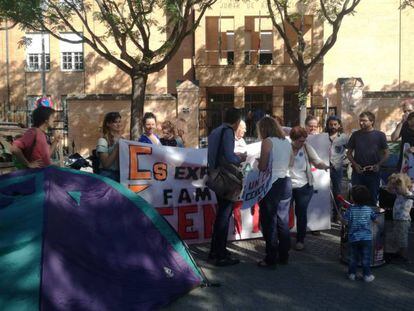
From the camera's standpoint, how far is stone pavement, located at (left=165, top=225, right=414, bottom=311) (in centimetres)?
459

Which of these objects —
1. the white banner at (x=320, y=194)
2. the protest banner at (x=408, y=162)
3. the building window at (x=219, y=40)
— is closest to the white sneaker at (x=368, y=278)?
the protest banner at (x=408, y=162)

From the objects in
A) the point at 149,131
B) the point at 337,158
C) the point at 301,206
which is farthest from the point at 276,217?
the point at 337,158

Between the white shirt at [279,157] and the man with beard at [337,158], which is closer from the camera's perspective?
the white shirt at [279,157]

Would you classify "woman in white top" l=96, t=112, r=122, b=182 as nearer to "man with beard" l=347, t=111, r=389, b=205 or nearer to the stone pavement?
the stone pavement

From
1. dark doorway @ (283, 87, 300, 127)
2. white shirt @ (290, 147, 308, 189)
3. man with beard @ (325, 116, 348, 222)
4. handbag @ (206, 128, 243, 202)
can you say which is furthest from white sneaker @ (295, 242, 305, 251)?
dark doorway @ (283, 87, 300, 127)

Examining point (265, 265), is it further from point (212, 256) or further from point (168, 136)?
point (168, 136)

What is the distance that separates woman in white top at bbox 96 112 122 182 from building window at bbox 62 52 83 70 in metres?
22.6

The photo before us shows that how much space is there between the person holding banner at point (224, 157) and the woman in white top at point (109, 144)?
117cm

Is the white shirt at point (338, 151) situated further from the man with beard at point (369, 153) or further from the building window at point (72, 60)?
the building window at point (72, 60)

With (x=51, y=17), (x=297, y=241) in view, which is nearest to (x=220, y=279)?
(x=297, y=241)

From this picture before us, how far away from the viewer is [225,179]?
18.4ft

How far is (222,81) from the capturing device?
2600 cm

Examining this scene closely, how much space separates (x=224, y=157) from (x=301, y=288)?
168cm

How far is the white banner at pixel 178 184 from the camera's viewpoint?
6199 mm
